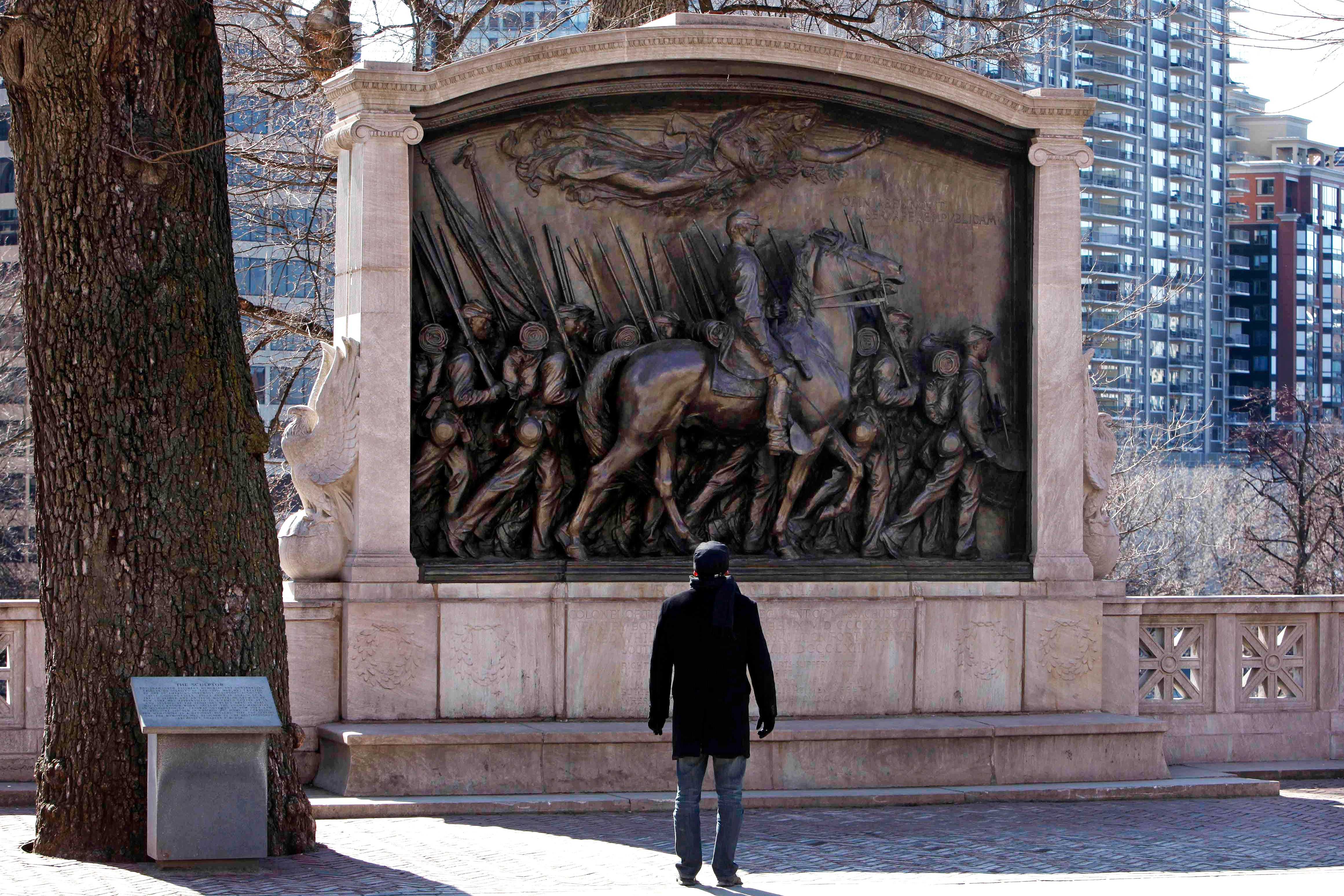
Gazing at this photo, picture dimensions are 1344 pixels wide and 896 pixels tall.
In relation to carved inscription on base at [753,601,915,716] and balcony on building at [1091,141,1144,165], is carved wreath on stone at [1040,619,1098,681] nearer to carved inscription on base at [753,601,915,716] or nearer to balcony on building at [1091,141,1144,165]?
carved inscription on base at [753,601,915,716]

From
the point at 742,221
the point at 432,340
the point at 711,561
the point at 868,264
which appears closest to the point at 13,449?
the point at 432,340

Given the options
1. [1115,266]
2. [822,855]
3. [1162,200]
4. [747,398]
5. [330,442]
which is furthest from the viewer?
[1162,200]

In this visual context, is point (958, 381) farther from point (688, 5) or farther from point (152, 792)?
point (688, 5)

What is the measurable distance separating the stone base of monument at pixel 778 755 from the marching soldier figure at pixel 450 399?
162 cm

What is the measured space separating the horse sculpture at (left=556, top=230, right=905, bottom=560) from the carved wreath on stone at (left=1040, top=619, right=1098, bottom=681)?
168 cm

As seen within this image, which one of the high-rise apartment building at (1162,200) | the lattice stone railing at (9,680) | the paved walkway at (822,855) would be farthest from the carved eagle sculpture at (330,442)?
the high-rise apartment building at (1162,200)

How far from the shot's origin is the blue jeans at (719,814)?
9.09 meters

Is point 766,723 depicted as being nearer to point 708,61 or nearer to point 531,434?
point 531,434

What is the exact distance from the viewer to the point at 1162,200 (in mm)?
102000

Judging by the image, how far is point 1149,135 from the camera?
10175 cm

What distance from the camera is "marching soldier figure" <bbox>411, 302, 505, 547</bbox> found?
41.9ft

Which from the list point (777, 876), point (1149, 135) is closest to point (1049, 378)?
point (777, 876)

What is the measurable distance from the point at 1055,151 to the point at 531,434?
434 centimetres

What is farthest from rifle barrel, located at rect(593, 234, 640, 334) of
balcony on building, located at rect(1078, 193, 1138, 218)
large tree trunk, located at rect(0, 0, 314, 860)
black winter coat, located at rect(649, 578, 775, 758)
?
balcony on building, located at rect(1078, 193, 1138, 218)
